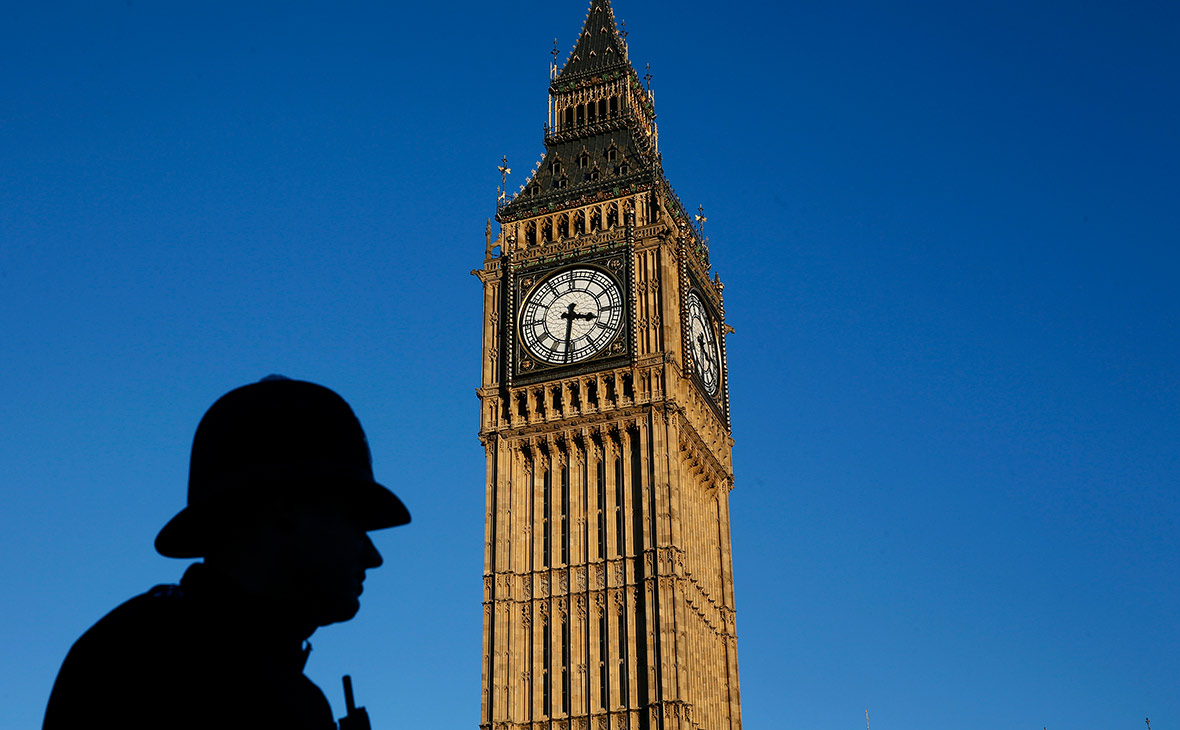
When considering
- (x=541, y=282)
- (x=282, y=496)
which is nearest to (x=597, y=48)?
(x=541, y=282)

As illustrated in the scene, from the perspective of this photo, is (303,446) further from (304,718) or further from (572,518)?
(572,518)

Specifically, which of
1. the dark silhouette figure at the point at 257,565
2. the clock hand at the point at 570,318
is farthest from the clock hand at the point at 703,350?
the dark silhouette figure at the point at 257,565

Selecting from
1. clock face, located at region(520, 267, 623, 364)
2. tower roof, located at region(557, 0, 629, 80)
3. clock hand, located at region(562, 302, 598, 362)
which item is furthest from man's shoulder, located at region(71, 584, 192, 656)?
tower roof, located at region(557, 0, 629, 80)

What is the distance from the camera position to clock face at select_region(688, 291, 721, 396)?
1805 inches

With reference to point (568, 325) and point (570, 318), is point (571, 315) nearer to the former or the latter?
point (570, 318)

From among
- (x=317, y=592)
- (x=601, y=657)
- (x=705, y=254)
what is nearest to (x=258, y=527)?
(x=317, y=592)

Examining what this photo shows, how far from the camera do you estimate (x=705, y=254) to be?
50.1 meters

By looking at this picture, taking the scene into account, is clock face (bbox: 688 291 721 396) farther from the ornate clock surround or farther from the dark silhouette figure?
the dark silhouette figure

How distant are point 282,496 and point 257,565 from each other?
0.15 m

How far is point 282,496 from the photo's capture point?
9.61ft

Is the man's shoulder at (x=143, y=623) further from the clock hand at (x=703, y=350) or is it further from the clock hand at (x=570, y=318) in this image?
the clock hand at (x=703, y=350)

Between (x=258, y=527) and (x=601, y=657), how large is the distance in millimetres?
37645

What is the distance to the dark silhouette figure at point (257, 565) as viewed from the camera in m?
2.65

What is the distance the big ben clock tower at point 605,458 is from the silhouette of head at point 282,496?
35.8 meters
